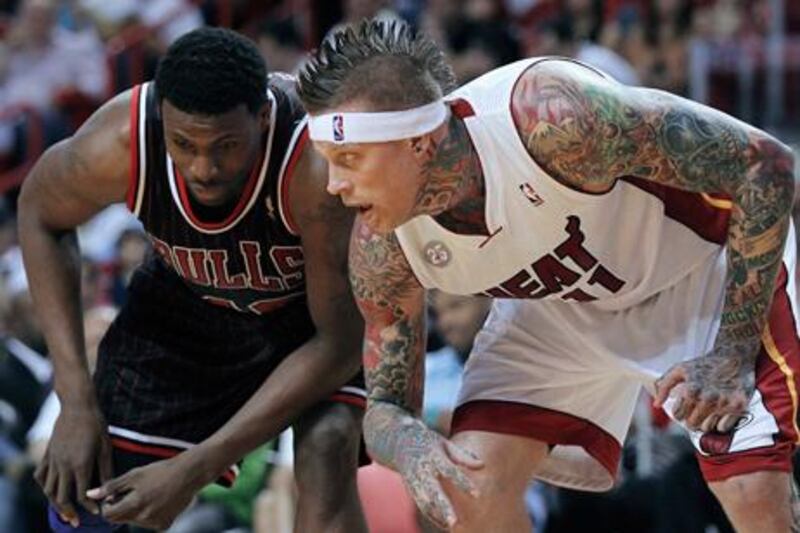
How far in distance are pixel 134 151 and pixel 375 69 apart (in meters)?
0.96

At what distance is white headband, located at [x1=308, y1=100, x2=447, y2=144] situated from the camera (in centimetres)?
491

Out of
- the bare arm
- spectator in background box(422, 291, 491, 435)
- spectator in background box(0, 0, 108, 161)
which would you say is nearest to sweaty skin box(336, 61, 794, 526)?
the bare arm

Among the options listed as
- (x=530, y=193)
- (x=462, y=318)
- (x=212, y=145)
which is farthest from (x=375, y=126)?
(x=462, y=318)

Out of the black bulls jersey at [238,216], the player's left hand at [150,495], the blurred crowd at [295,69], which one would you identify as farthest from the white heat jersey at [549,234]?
the blurred crowd at [295,69]

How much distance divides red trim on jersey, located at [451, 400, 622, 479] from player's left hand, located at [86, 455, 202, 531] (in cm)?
81

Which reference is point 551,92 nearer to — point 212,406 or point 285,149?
point 285,149

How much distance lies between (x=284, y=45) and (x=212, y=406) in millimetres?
7637

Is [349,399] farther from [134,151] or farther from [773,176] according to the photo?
[773,176]

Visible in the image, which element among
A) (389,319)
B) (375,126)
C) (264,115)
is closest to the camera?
(375,126)

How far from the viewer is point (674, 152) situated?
16.3ft

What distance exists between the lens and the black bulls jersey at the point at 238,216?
18.1 ft

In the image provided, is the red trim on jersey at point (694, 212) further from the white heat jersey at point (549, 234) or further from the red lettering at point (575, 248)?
the red lettering at point (575, 248)

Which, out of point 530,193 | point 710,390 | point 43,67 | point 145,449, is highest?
point 530,193

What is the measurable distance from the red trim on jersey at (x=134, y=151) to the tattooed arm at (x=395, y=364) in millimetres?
740
